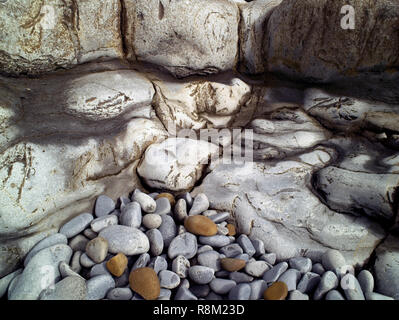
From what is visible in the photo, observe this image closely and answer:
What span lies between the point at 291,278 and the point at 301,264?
0.15m

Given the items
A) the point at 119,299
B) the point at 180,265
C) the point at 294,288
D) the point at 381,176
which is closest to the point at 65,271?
the point at 119,299

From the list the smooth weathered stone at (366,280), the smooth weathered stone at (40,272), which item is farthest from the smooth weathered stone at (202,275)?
the smooth weathered stone at (366,280)

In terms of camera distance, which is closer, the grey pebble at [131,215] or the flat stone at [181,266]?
the flat stone at [181,266]

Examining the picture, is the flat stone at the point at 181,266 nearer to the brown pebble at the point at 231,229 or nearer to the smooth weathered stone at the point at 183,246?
the smooth weathered stone at the point at 183,246

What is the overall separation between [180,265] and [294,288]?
1.99ft

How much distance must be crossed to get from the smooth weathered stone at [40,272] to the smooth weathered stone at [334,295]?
4.50ft

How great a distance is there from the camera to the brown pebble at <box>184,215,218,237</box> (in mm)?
1616

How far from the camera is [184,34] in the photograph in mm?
2322

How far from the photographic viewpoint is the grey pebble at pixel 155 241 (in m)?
1.52

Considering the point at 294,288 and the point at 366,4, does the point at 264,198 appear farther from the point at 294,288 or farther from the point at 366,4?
the point at 366,4

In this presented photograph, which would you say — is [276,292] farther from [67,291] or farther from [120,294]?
[67,291]

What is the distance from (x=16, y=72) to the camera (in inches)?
75.0

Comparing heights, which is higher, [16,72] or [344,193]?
[16,72]

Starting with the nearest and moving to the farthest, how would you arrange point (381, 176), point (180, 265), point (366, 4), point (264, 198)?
1. point (180, 265)
2. point (381, 176)
3. point (264, 198)
4. point (366, 4)
